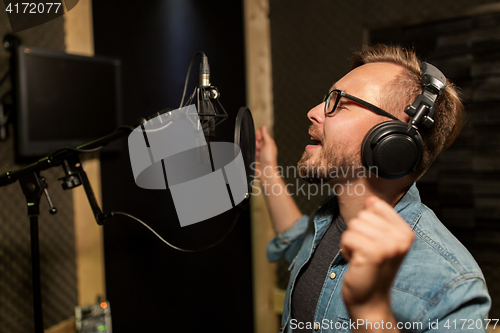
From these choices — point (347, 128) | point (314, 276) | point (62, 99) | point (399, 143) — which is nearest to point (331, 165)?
point (347, 128)

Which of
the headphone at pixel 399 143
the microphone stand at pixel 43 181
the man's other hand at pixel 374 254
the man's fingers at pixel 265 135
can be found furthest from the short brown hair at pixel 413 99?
the microphone stand at pixel 43 181

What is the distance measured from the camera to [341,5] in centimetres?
210

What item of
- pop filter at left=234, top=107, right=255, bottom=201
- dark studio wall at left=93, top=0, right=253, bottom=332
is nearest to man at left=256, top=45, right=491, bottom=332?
pop filter at left=234, top=107, right=255, bottom=201

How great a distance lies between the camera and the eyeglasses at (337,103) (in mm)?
1025

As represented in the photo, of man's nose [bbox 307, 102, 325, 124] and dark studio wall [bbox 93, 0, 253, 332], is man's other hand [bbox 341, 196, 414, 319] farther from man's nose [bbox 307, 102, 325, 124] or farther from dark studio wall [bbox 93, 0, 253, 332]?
dark studio wall [bbox 93, 0, 253, 332]

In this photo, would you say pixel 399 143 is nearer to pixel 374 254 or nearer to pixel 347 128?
pixel 347 128

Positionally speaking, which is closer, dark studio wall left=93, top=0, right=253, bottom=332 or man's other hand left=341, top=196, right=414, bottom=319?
man's other hand left=341, top=196, right=414, bottom=319

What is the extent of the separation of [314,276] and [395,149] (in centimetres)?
48

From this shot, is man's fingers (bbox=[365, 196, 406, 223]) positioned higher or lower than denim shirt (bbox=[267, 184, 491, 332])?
higher

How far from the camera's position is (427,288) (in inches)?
33.2

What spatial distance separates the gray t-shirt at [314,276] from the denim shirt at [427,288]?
0.11 feet

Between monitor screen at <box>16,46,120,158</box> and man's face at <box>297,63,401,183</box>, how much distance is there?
1.12 m

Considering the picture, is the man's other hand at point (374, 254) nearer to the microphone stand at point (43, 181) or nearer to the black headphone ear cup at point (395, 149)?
the black headphone ear cup at point (395, 149)

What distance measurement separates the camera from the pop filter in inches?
35.8
